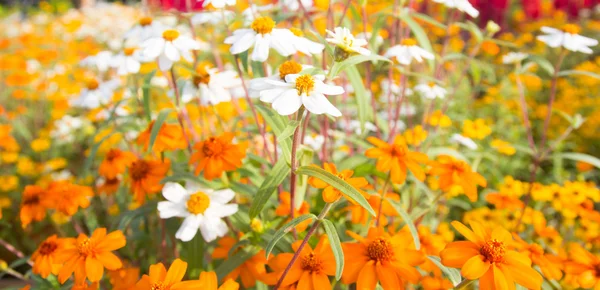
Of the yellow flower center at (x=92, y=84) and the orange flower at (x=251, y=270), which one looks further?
the yellow flower center at (x=92, y=84)

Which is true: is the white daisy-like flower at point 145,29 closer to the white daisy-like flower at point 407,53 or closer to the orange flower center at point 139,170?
the orange flower center at point 139,170

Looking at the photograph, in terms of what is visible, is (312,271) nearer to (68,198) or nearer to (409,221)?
(409,221)

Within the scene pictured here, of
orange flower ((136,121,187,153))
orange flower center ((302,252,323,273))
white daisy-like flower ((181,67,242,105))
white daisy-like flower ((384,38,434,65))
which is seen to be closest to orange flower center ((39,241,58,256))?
orange flower ((136,121,187,153))

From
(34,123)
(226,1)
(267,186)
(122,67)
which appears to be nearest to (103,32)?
(34,123)

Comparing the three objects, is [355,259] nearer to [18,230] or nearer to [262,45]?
[262,45]

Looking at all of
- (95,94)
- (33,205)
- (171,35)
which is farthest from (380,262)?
(95,94)

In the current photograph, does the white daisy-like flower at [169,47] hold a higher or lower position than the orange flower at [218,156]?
higher

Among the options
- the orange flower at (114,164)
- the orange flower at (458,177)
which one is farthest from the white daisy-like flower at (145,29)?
the orange flower at (458,177)
